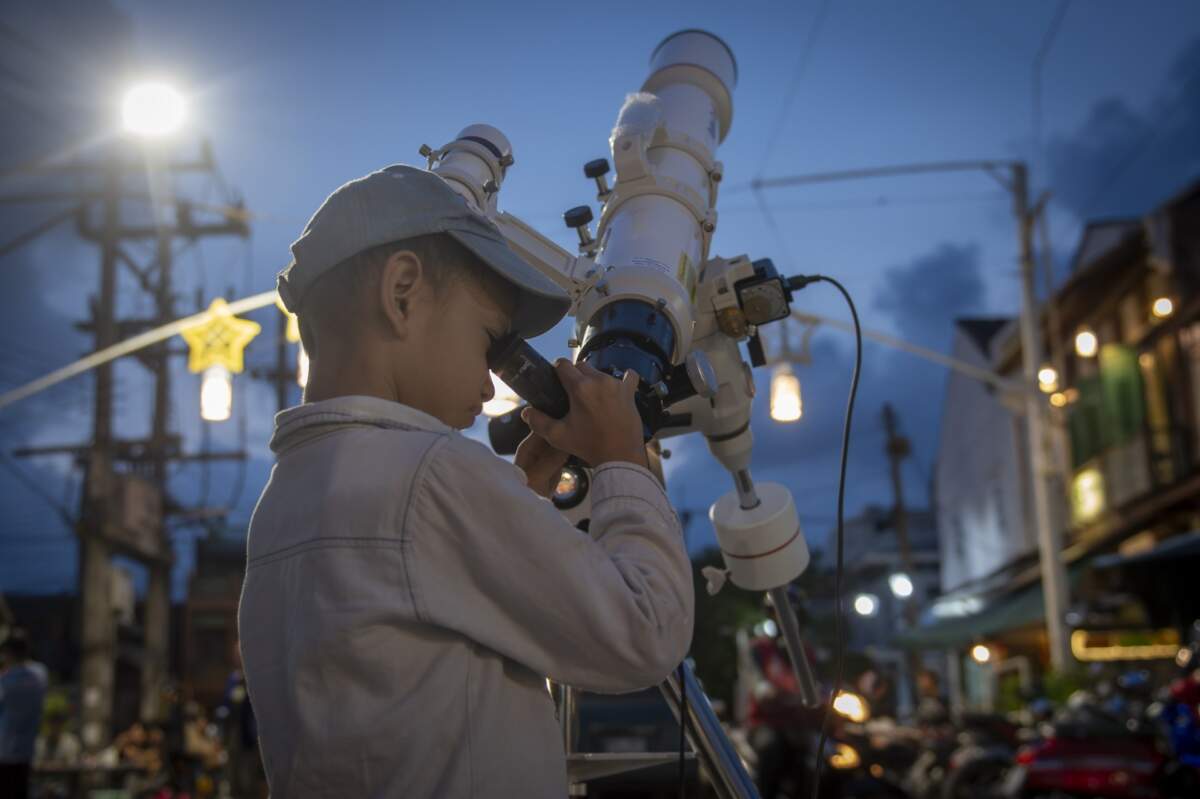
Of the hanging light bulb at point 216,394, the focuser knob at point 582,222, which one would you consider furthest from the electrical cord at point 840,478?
the hanging light bulb at point 216,394

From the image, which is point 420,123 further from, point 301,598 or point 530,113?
point 301,598

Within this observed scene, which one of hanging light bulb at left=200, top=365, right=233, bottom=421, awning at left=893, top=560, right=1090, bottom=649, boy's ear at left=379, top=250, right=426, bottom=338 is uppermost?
hanging light bulb at left=200, top=365, right=233, bottom=421

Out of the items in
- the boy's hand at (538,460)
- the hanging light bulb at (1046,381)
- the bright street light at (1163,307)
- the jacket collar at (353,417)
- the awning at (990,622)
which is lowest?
the jacket collar at (353,417)

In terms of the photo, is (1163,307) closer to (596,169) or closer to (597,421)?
(596,169)

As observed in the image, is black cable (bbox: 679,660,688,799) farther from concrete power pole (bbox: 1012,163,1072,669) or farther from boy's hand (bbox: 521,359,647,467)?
concrete power pole (bbox: 1012,163,1072,669)

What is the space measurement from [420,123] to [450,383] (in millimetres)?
1664

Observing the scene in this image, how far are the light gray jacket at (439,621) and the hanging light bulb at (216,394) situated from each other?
890 centimetres

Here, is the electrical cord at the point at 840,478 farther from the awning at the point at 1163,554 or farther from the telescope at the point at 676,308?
the awning at the point at 1163,554

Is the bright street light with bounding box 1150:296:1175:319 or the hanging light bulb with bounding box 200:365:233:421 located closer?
the hanging light bulb with bounding box 200:365:233:421

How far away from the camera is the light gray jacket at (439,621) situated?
1.45m

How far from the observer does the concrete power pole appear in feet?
49.7

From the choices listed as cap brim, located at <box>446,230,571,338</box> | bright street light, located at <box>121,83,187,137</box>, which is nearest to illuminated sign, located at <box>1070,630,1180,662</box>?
bright street light, located at <box>121,83,187,137</box>

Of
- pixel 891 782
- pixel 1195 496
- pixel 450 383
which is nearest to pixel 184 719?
pixel 891 782

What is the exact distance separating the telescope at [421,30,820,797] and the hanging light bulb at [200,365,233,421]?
787cm
